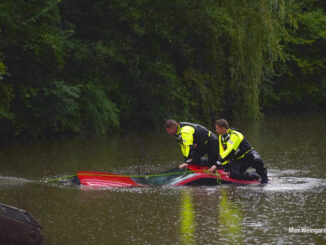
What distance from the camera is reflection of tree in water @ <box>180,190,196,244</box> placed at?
28.3 feet

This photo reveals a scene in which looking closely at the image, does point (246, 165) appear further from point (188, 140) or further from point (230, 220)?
point (230, 220)

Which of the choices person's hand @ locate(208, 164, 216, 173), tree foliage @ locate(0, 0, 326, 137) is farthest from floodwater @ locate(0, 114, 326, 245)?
tree foliage @ locate(0, 0, 326, 137)

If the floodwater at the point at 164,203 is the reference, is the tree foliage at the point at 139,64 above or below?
above

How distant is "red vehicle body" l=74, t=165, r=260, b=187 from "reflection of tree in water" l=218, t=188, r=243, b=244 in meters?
1.02

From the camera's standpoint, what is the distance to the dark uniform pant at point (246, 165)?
1257 centimetres

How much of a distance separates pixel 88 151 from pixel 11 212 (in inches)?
464

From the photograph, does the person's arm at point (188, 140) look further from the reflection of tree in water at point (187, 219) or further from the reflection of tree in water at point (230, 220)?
the reflection of tree in water at point (230, 220)

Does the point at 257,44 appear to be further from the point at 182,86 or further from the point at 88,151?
the point at 88,151

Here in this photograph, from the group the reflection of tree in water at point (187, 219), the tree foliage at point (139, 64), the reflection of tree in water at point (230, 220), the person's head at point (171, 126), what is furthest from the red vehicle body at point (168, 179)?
the tree foliage at point (139, 64)

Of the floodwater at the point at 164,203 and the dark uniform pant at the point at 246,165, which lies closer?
the floodwater at the point at 164,203

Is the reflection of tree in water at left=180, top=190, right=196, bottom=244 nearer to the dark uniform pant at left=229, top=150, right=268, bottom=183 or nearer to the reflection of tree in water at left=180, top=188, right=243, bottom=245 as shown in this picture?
the reflection of tree in water at left=180, top=188, right=243, bottom=245

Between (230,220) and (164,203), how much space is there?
1.77 m

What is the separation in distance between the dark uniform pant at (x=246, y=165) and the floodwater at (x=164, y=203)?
0.99 feet

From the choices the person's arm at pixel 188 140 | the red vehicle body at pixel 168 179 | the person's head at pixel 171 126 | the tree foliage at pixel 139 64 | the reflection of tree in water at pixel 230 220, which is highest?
the tree foliage at pixel 139 64
